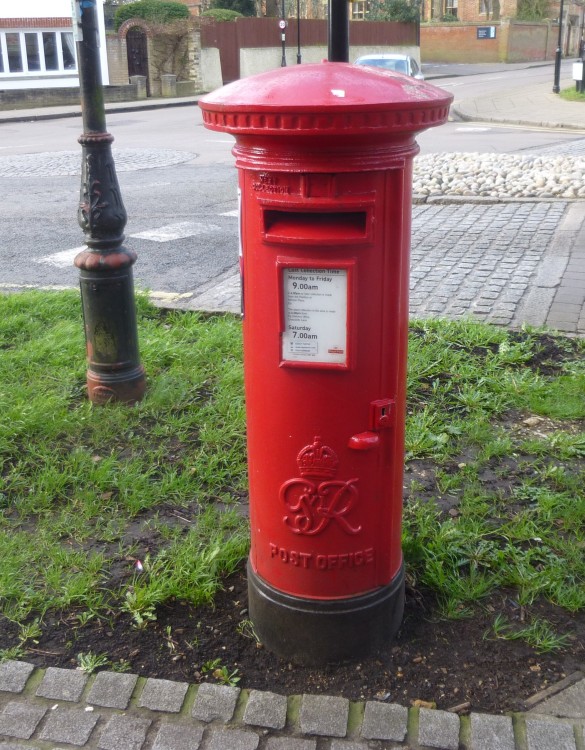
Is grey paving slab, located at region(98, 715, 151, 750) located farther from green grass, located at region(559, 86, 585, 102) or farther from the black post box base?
green grass, located at region(559, 86, 585, 102)

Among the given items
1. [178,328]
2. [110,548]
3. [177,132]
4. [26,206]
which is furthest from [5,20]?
[110,548]

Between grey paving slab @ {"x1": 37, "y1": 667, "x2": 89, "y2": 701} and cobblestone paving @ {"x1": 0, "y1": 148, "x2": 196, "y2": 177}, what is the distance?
1134 centimetres

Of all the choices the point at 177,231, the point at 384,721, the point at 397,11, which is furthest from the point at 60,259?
the point at 397,11

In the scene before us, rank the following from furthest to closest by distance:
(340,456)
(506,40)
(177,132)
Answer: (506,40) → (177,132) → (340,456)

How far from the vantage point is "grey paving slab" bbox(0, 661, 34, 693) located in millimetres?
2518

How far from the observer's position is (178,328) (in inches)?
221

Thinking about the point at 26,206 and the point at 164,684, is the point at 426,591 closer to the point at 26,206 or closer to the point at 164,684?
the point at 164,684

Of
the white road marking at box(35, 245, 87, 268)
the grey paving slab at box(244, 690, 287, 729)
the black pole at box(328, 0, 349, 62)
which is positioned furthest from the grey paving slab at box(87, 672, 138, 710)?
the white road marking at box(35, 245, 87, 268)

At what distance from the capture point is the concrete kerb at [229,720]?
91.0 inches

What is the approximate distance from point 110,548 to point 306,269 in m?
1.57

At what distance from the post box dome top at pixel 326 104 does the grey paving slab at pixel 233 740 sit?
1.66 metres

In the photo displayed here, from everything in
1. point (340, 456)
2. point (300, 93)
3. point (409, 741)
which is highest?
point (300, 93)

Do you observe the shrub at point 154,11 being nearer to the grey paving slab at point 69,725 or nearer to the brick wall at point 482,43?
the brick wall at point 482,43

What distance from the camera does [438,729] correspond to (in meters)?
2.34
